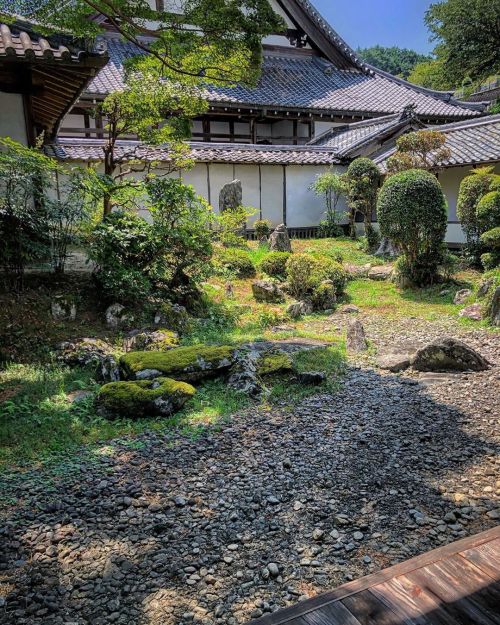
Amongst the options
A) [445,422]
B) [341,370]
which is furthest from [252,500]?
[341,370]

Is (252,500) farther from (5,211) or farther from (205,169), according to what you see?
(205,169)

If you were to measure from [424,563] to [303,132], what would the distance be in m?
22.0

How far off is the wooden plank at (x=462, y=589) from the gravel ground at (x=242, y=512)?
2.34 feet

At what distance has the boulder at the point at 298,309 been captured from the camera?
29.1 ft

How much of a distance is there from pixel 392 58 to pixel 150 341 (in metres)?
66.0

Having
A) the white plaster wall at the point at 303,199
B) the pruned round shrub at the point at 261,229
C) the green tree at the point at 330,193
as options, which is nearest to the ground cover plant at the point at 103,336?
the pruned round shrub at the point at 261,229

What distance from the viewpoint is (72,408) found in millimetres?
4836

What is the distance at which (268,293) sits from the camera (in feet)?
31.5

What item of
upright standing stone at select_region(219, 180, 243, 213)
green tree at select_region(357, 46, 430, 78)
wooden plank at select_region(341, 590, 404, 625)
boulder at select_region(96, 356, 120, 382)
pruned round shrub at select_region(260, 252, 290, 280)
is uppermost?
green tree at select_region(357, 46, 430, 78)

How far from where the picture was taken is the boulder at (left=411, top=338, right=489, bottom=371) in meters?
5.88

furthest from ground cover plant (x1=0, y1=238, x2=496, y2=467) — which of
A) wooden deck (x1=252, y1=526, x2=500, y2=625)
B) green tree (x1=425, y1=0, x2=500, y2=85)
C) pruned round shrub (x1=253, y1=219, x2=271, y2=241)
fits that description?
green tree (x1=425, y1=0, x2=500, y2=85)

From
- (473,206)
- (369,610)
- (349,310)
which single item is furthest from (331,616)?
(473,206)

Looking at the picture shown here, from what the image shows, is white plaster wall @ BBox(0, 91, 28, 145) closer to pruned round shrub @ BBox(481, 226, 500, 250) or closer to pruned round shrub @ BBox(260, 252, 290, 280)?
pruned round shrub @ BBox(260, 252, 290, 280)

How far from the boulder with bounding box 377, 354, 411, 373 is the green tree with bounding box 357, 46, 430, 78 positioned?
6085cm
